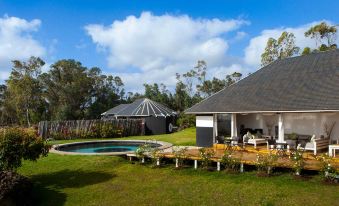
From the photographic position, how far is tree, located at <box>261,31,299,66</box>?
39438 millimetres

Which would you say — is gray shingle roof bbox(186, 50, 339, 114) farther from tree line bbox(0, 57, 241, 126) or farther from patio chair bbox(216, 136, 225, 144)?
tree line bbox(0, 57, 241, 126)

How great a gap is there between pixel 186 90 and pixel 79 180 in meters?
44.5

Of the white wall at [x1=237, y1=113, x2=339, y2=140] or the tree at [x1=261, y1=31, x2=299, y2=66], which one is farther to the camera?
the tree at [x1=261, y1=31, x2=299, y2=66]

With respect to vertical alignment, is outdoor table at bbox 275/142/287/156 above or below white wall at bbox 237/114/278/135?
below

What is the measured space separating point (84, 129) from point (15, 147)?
17363 millimetres

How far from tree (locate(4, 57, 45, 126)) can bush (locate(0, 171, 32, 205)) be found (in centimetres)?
4739

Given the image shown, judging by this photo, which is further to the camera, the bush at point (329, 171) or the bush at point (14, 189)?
the bush at point (329, 171)

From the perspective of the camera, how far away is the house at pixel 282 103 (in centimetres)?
1630

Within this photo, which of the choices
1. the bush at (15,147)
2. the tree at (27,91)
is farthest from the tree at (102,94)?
the bush at (15,147)

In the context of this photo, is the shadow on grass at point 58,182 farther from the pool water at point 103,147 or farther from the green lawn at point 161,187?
the pool water at point 103,147

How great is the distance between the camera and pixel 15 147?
12.8 meters

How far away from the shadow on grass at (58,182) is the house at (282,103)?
24.1 ft

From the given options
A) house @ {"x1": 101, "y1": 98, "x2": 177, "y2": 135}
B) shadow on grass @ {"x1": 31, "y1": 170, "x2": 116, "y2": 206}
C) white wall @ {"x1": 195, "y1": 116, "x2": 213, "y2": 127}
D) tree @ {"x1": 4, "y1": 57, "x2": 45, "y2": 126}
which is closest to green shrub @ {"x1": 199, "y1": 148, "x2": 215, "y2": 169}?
shadow on grass @ {"x1": 31, "y1": 170, "x2": 116, "y2": 206}

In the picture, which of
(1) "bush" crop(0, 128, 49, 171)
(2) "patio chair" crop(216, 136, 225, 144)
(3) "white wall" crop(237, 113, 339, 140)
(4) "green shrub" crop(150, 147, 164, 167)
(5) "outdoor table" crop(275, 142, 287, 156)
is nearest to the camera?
(1) "bush" crop(0, 128, 49, 171)
